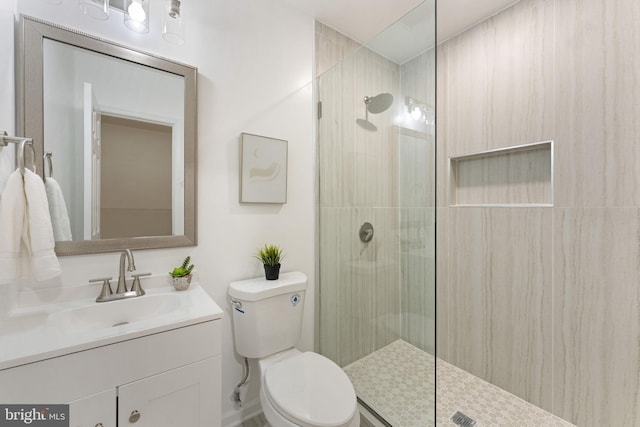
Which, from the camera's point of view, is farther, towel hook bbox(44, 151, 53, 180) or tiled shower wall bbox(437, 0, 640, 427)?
tiled shower wall bbox(437, 0, 640, 427)

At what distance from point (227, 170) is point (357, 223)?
2.55 feet

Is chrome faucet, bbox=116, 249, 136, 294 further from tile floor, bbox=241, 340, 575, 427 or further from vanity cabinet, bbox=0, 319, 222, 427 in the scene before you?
tile floor, bbox=241, 340, 575, 427

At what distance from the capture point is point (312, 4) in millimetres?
1636

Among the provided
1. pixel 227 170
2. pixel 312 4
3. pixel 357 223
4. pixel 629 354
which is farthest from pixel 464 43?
pixel 629 354

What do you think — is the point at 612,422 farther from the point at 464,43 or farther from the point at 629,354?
the point at 464,43

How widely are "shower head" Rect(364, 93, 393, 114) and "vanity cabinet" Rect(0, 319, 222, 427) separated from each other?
1186 mm

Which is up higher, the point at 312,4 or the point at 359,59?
the point at 312,4

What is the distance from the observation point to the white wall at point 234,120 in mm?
1272

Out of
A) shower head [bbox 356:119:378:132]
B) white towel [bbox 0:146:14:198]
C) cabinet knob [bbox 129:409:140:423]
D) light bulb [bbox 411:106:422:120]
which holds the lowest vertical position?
cabinet knob [bbox 129:409:140:423]

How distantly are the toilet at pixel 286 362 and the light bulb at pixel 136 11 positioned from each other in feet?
4.15

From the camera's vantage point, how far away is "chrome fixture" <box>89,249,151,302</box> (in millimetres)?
1099

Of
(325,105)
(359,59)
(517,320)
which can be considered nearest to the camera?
(359,59)

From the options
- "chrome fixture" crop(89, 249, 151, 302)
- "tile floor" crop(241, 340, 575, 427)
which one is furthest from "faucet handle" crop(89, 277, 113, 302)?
"tile floor" crop(241, 340, 575, 427)

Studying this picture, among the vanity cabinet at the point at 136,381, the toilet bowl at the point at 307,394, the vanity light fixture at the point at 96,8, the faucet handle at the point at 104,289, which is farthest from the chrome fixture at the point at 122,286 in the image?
the vanity light fixture at the point at 96,8
